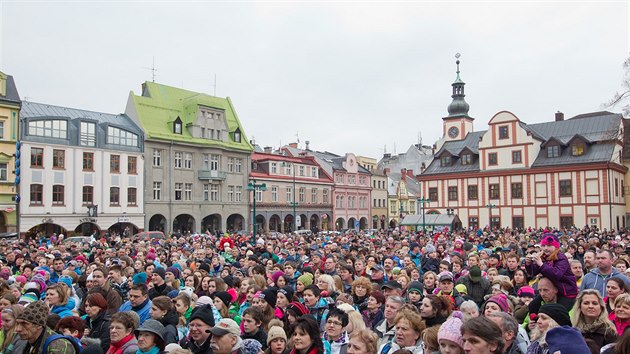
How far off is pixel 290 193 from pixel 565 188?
2769cm

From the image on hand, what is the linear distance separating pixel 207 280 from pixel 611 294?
19.6ft

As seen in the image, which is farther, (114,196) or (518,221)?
(518,221)

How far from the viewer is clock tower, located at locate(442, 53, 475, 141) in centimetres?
6234

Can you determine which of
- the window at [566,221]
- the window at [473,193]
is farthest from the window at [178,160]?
the window at [566,221]

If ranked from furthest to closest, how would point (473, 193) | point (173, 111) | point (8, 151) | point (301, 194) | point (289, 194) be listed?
point (301, 194) → point (289, 194) → point (473, 193) → point (173, 111) → point (8, 151)

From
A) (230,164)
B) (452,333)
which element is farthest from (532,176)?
(452,333)

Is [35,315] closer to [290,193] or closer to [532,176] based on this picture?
[532,176]

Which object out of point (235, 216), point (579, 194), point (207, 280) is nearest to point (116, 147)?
point (235, 216)

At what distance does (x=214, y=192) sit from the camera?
50281 millimetres

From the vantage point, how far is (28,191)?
3809cm

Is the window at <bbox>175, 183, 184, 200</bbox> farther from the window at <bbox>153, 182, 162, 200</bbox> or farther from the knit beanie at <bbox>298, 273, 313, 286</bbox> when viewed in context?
the knit beanie at <bbox>298, 273, 313, 286</bbox>

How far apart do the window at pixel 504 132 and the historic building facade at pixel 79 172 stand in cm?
3452

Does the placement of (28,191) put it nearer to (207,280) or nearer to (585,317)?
→ (207,280)

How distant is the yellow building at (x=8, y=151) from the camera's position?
3681 cm
